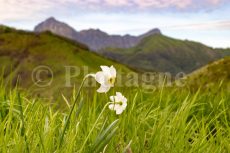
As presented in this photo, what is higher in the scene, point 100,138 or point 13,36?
point 13,36

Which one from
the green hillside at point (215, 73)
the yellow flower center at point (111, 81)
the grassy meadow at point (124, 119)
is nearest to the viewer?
the yellow flower center at point (111, 81)

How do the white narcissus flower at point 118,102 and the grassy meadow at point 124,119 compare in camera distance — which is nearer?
the grassy meadow at point 124,119

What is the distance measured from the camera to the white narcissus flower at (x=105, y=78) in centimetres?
400

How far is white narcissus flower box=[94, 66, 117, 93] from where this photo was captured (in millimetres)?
4004

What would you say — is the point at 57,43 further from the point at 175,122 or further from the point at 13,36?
the point at 175,122

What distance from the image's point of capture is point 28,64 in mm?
165125

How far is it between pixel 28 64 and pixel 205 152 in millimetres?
163613

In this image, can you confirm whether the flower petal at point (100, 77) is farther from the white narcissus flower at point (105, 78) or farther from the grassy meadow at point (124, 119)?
the grassy meadow at point (124, 119)

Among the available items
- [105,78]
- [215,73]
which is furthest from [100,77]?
[215,73]

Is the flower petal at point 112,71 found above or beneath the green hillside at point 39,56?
beneath

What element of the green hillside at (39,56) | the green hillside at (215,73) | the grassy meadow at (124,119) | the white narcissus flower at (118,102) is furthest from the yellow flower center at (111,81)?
the green hillside at (39,56)

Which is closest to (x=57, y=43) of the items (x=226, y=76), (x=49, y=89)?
(x=49, y=89)

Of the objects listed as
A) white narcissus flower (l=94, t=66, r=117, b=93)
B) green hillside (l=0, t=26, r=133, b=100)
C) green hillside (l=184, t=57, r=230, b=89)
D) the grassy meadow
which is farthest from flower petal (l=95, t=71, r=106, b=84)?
green hillside (l=0, t=26, r=133, b=100)

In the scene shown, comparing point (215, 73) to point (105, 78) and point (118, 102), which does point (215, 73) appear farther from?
point (105, 78)
